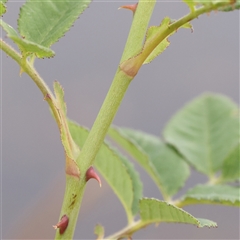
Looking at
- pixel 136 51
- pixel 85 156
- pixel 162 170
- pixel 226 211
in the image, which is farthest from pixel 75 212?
pixel 226 211

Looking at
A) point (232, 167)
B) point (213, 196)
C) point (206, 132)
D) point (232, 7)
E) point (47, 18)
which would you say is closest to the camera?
point (232, 7)

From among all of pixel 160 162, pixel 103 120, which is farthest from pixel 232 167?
pixel 103 120

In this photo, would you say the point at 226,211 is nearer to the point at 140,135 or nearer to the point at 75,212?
the point at 140,135

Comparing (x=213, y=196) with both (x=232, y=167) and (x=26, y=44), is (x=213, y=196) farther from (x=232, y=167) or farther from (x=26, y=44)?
(x=26, y=44)

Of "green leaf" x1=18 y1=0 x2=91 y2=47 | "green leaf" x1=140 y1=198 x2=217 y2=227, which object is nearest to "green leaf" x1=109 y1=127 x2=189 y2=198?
"green leaf" x1=140 y1=198 x2=217 y2=227

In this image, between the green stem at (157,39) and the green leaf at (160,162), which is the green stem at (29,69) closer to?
the green stem at (157,39)
